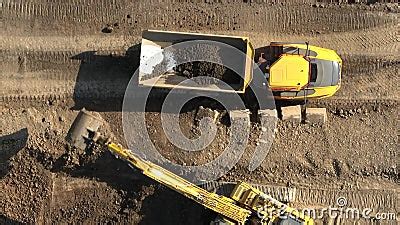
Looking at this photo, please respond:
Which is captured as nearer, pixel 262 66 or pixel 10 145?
pixel 262 66

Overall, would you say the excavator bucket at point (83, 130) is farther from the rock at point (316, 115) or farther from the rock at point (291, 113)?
the rock at point (316, 115)

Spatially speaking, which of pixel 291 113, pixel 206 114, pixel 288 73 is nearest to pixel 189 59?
pixel 206 114

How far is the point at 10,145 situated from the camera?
A: 18.5 metres

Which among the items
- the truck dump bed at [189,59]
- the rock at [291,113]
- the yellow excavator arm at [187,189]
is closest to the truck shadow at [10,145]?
the yellow excavator arm at [187,189]

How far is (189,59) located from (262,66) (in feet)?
7.22

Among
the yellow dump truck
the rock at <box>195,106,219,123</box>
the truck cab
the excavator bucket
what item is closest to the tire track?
the yellow dump truck

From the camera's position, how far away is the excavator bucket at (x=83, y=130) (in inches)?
717

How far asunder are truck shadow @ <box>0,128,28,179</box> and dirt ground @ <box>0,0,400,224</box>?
0.03m

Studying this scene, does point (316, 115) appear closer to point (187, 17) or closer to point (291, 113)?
point (291, 113)

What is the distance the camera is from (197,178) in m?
18.3

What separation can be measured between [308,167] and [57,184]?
7685 mm

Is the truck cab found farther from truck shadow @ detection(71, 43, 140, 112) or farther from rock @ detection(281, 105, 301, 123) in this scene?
truck shadow @ detection(71, 43, 140, 112)

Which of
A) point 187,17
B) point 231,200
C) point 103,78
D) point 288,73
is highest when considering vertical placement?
point 187,17

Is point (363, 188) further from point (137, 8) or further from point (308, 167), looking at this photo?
point (137, 8)
